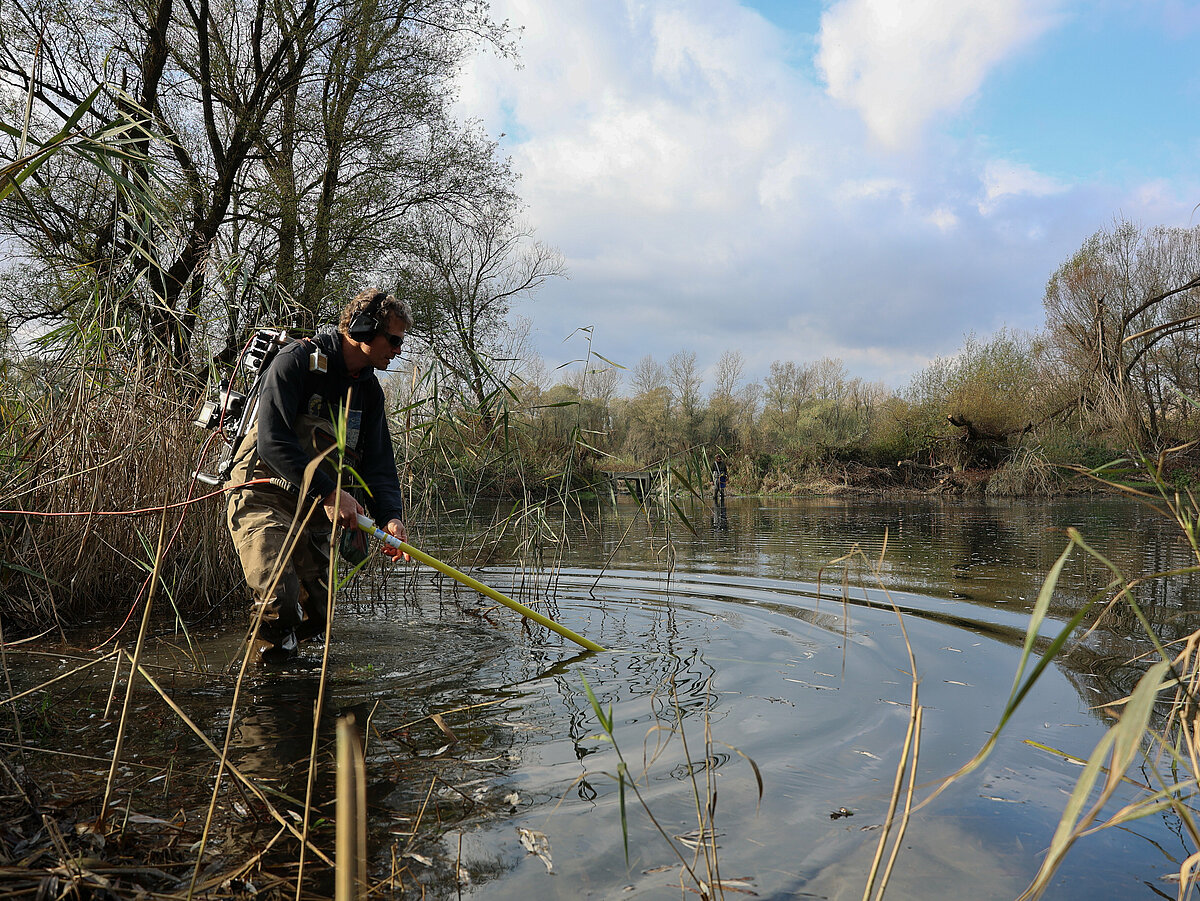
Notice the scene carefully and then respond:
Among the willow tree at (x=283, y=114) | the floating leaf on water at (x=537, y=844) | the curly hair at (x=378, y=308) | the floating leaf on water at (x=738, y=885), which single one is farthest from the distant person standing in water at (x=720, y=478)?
the floating leaf on water at (x=738, y=885)

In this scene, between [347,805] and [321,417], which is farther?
[321,417]

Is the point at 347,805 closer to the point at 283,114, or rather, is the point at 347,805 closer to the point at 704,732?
the point at 704,732

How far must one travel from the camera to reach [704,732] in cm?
340

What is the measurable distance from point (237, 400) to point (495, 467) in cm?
233

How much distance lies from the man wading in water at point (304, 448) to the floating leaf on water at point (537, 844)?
6.05 ft

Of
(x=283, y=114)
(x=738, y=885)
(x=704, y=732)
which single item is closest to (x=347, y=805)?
(x=738, y=885)

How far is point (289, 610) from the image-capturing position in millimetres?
4449

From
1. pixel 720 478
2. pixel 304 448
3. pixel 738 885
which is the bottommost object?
pixel 738 885

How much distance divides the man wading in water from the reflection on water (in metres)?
0.40

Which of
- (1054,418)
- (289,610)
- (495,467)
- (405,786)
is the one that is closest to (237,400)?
(289,610)

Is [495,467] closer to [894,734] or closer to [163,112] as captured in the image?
[894,734]

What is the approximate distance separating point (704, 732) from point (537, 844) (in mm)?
1167

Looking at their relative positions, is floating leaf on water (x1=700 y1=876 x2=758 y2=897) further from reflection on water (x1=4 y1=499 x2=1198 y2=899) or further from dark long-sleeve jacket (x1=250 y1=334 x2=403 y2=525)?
dark long-sleeve jacket (x1=250 y1=334 x2=403 y2=525)

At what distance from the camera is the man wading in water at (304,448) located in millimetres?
4094
